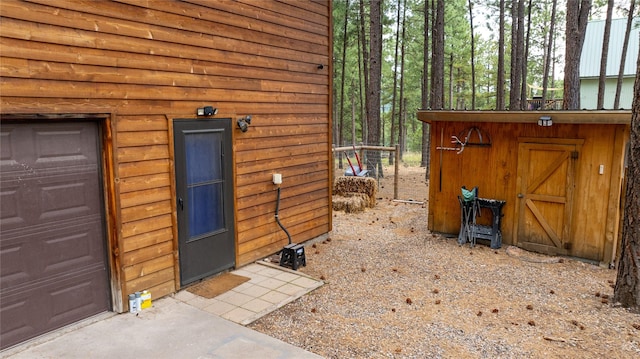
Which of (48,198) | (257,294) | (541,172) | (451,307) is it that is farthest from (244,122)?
(541,172)

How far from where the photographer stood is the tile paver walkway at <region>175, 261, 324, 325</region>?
4.18 meters

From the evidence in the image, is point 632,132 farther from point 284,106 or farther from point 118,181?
point 118,181

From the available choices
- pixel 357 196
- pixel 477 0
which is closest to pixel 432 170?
pixel 357 196

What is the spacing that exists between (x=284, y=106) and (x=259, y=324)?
305 cm

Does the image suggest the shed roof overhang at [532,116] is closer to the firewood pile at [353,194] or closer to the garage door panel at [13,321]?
the firewood pile at [353,194]

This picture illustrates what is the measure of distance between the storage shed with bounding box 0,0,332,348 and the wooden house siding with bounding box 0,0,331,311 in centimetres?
1

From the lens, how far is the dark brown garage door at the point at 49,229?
3.25m

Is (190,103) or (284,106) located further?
(284,106)

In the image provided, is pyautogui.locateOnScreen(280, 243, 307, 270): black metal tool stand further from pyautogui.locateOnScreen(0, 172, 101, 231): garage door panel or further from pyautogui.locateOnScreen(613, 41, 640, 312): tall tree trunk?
pyautogui.locateOnScreen(613, 41, 640, 312): tall tree trunk

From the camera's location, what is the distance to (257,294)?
15.1ft

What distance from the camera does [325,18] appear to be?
6516mm

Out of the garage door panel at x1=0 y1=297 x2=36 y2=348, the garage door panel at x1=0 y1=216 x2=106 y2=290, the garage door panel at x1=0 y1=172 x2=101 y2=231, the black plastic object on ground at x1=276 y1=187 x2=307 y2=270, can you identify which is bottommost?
the black plastic object on ground at x1=276 y1=187 x2=307 y2=270

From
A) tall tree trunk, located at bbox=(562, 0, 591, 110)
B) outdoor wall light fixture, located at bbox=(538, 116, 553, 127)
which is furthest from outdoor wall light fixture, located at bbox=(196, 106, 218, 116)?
tall tree trunk, located at bbox=(562, 0, 591, 110)

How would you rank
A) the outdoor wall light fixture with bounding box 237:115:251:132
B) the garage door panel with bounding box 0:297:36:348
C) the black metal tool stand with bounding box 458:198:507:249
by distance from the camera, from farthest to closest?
the black metal tool stand with bounding box 458:198:507:249, the outdoor wall light fixture with bounding box 237:115:251:132, the garage door panel with bounding box 0:297:36:348
